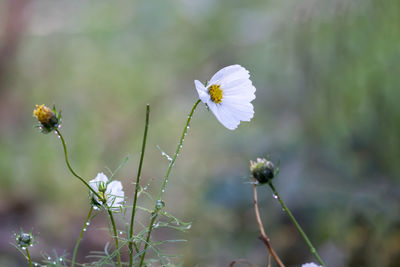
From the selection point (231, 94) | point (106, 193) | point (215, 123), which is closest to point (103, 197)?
point (106, 193)

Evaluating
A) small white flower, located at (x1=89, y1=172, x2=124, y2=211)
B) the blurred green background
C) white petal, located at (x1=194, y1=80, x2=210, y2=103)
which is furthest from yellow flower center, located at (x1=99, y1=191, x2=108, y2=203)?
the blurred green background

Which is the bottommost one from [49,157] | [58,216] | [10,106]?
[58,216]

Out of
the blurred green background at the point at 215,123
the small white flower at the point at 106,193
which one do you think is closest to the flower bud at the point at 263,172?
the small white flower at the point at 106,193

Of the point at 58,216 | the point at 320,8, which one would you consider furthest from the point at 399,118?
the point at 58,216

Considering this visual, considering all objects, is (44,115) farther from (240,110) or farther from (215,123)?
(215,123)

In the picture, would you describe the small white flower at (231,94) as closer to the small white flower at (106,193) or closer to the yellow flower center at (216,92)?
the yellow flower center at (216,92)

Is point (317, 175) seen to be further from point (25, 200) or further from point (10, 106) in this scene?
point (10, 106)

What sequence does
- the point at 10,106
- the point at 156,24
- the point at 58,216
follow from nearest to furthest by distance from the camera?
the point at 58,216, the point at 10,106, the point at 156,24
